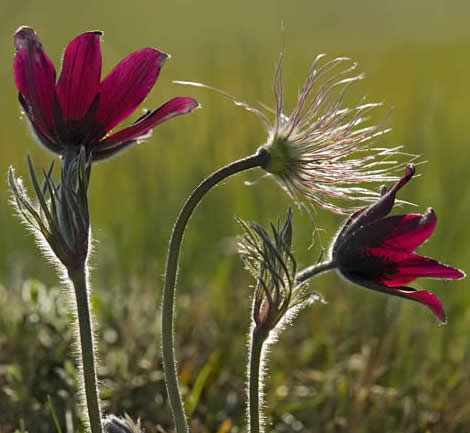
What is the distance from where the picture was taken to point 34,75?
1.64 m

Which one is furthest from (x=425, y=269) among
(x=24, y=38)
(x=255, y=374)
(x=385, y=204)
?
(x=24, y=38)

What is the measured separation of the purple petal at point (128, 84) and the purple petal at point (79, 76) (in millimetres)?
29

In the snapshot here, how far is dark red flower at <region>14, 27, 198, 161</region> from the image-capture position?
166cm

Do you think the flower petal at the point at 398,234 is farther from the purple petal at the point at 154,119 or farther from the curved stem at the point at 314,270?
the purple petal at the point at 154,119

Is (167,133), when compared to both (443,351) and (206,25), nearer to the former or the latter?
(443,351)

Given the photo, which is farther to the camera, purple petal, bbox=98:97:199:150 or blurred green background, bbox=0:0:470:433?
blurred green background, bbox=0:0:470:433

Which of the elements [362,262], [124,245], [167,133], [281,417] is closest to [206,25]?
[167,133]

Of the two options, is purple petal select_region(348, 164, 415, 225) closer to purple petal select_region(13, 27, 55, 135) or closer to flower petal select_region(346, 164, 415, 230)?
flower petal select_region(346, 164, 415, 230)

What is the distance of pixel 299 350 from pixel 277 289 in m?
1.58

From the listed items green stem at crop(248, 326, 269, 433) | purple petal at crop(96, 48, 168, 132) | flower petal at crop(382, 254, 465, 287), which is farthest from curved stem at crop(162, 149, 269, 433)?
flower petal at crop(382, 254, 465, 287)

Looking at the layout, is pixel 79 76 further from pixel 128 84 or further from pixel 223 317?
pixel 223 317

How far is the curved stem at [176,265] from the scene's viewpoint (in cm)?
160

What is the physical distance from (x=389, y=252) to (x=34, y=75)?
77 centimetres

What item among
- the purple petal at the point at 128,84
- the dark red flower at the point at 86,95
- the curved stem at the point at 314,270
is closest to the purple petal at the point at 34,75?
the dark red flower at the point at 86,95
